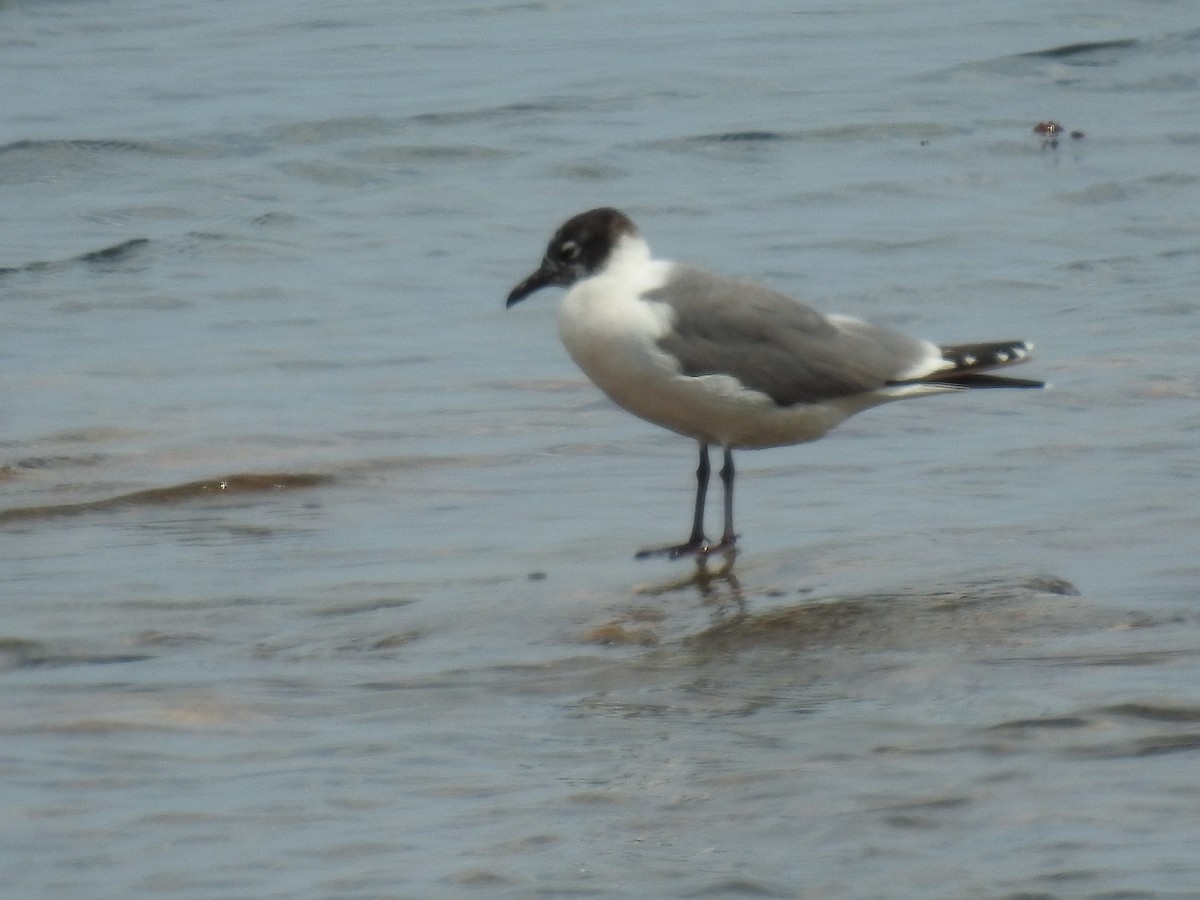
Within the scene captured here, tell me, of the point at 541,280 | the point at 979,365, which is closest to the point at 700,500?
the point at 541,280

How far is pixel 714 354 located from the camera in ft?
20.5

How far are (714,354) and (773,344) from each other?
0.25m

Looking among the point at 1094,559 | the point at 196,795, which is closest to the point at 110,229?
the point at 1094,559

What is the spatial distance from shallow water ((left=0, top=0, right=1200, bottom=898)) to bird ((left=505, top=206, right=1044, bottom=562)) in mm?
336

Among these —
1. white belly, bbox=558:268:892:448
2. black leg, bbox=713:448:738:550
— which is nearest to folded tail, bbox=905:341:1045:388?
white belly, bbox=558:268:892:448

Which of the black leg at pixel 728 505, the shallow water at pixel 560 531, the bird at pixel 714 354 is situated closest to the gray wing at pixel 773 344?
the bird at pixel 714 354

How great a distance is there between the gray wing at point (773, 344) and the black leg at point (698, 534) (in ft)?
1.16

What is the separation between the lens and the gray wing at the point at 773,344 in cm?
627

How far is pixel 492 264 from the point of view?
39.9ft

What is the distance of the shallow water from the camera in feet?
12.9

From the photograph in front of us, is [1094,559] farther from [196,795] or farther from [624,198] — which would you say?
[624,198]

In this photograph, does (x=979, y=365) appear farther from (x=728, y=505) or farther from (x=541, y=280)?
(x=541, y=280)

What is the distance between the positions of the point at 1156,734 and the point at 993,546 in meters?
1.82

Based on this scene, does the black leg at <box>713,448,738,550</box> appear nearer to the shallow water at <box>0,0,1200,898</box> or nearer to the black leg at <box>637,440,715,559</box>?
the black leg at <box>637,440,715,559</box>
